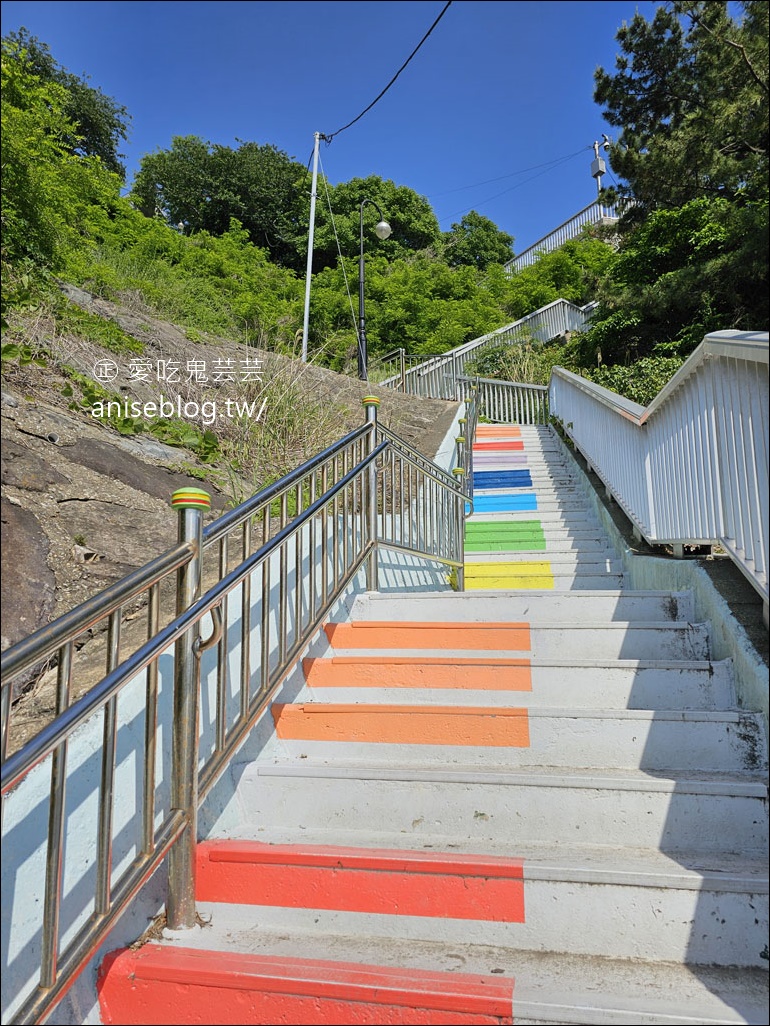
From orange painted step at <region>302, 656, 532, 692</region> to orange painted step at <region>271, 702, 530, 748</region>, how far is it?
0.23m

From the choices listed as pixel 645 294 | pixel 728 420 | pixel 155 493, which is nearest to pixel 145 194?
pixel 645 294

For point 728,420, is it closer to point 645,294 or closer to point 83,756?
point 83,756

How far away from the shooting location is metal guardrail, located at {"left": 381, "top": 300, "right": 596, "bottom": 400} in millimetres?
14992

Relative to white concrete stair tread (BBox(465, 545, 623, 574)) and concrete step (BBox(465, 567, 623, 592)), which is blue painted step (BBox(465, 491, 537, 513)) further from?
concrete step (BBox(465, 567, 623, 592))

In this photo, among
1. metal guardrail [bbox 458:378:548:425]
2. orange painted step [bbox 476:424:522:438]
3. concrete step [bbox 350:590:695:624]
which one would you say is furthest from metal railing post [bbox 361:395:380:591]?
metal guardrail [bbox 458:378:548:425]

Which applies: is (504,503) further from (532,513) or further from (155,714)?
(155,714)

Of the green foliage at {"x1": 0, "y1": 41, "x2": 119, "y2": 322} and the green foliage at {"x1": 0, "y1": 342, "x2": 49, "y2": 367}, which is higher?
the green foliage at {"x1": 0, "y1": 41, "x2": 119, "y2": 322}

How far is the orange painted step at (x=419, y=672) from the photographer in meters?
2.48

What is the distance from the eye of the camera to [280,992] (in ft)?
4.80

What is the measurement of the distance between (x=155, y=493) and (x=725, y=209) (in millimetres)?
11807

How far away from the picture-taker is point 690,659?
252cm

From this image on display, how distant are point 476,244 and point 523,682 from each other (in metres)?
30.7

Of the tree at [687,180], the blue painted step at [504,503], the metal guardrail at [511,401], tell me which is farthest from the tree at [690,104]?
the blue painted step at [504,503]

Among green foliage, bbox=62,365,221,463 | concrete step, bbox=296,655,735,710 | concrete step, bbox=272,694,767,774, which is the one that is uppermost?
green foliage, bbox=62,365,221,463
